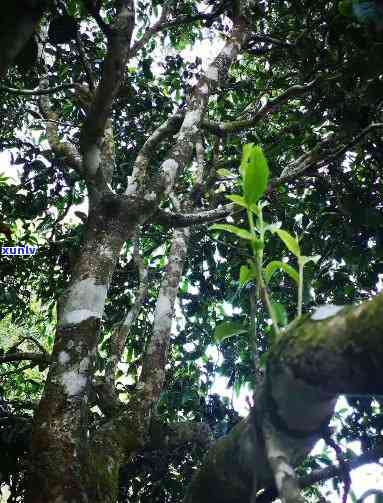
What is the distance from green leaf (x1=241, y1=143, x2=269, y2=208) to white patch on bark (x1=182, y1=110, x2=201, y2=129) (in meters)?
1.56

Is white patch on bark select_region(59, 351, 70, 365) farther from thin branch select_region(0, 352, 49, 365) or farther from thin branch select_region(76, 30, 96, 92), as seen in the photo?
thin branch select_region(76, 30, 96, 92)

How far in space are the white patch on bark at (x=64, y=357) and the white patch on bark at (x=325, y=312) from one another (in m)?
1.09

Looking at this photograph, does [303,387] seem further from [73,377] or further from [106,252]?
[106,252]

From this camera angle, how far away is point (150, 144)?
Result: 105 inches

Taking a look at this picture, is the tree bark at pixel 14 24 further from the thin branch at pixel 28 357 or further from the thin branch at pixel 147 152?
the thin branch at pixel 28 357

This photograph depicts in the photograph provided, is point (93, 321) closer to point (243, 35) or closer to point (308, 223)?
point (308, 223)

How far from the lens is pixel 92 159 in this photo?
2.19m

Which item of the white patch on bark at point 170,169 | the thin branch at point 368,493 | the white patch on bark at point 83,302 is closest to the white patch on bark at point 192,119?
the white patch on bark at point 170,169

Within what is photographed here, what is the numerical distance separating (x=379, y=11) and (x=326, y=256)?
1.95m

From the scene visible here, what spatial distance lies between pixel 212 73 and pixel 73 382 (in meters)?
2.16

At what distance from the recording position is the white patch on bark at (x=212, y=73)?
9.50 feet

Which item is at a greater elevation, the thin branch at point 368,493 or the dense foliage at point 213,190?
the dense foliage at point 213,190

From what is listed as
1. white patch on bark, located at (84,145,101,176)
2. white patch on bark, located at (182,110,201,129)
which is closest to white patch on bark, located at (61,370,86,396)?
white patch on bark, located at (84,145,101,176)

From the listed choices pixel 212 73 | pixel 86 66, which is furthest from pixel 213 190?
pixel 86 66
